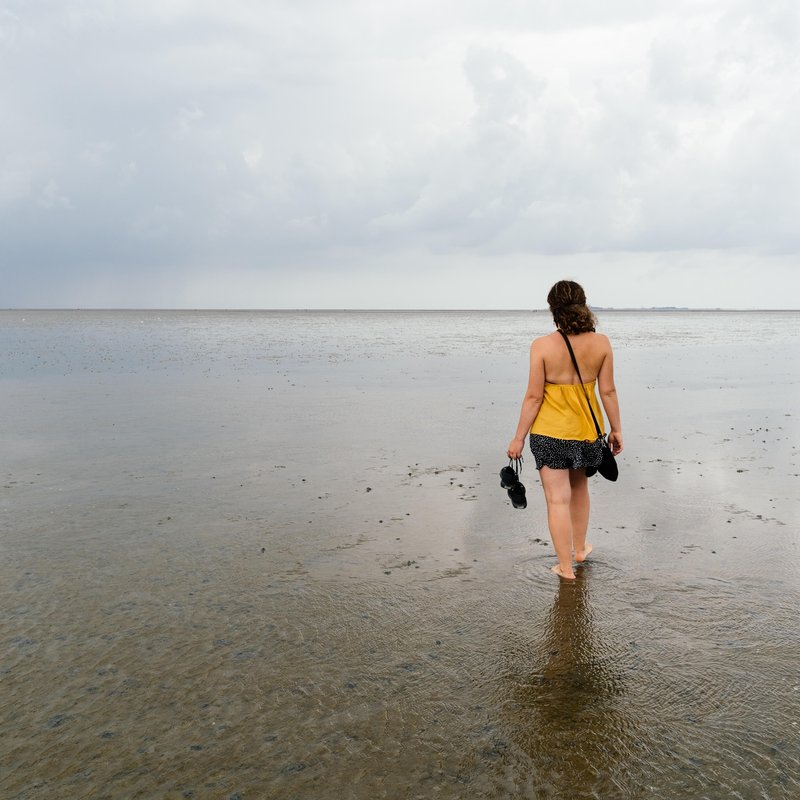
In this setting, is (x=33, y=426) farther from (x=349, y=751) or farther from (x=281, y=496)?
(x=349, y=751)

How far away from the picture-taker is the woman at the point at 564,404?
561cm

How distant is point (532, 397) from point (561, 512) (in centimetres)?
93

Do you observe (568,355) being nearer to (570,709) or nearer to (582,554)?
(582,554)

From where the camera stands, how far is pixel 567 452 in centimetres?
573

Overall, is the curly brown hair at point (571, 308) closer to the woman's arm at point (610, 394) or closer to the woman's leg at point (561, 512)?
the woman's arm at point (610, 394)

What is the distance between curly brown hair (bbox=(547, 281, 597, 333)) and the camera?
5547mm

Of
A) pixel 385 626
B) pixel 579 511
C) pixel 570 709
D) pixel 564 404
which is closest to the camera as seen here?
pixel 570 709

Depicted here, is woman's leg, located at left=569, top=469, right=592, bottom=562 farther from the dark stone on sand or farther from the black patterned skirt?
the dark stone on sand

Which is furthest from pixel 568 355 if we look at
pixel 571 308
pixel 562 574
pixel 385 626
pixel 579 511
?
pixel 385 626

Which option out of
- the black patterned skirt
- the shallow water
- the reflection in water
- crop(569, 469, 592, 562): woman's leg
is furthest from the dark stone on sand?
crop(569, 469, 592, 562): woman's leg

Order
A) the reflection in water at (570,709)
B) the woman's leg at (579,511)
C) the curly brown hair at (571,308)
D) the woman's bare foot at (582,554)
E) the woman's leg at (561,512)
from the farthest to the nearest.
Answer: the woman's bare foot at (582,554) < the woman's leg at (579,511) < the woman's leg at (561,512) < the curly brown hair at (571,308) < the reflection in water at (570,709)

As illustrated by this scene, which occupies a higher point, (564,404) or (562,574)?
(564,404)

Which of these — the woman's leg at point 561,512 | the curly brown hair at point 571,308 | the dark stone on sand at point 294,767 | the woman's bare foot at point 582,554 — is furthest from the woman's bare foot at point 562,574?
the dark stone on sand at point 294,767

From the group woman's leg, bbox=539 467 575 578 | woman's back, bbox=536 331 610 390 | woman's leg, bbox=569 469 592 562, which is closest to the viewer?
woman's back, bbox=536 331 610 390
